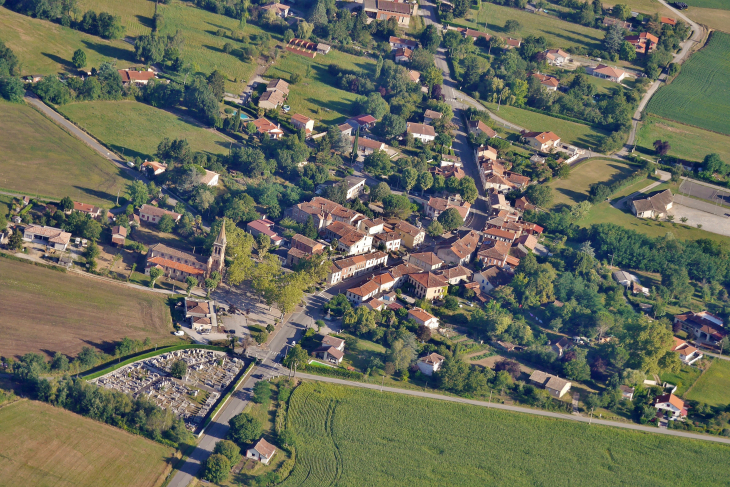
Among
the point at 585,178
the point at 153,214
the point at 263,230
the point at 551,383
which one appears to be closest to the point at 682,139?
the point at 585,178

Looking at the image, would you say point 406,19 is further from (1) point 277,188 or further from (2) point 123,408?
(2) point 123,408

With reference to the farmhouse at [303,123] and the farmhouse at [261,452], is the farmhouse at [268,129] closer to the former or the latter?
the farmhouse at [303,123]

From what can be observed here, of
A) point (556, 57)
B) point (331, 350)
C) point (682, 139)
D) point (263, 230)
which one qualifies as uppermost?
point (556, 57)

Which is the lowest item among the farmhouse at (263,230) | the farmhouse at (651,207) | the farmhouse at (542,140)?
the farmhouse at (263,230)

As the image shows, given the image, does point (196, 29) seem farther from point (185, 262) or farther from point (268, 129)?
point (185, 262)

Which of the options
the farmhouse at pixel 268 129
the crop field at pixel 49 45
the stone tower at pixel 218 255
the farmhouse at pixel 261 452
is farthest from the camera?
the crop field at pixel 49 45

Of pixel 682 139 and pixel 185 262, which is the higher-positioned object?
pixel 682 139

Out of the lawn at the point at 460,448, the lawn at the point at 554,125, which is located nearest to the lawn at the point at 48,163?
the lawn at the point at 460,448
